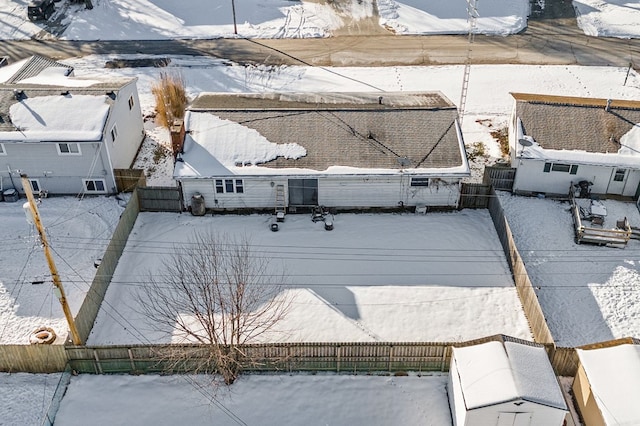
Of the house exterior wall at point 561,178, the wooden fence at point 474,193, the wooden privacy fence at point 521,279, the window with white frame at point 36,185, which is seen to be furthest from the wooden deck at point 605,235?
the window with white frame at point 36,185

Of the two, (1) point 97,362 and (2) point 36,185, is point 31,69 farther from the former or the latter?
(1) point 97,362

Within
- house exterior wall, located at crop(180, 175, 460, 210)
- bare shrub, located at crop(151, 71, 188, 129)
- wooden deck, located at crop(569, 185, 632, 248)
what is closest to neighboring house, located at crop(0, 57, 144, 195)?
bare shrub, located at crop(151, 71, 188, 129)

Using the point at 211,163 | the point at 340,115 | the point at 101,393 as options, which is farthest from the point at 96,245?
the point at 340,115

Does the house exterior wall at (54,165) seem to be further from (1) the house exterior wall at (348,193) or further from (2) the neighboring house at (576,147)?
(2) the neighboring house at (576,147)

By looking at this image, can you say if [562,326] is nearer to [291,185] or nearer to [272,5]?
[291,185]

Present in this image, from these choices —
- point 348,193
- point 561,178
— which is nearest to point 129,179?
point 348,193

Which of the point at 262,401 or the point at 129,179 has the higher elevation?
the point at 129,179

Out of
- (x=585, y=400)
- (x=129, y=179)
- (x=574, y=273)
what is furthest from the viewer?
(x=129, y=179)
